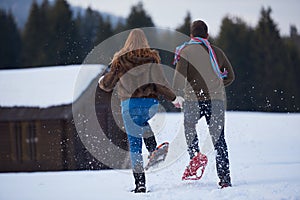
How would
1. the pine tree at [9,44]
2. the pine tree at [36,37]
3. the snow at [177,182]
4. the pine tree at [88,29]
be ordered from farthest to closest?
the pine tree at [9,44] → the pine tree at [88,29] → the pine tree at [36,37] → the snow at [177,182]

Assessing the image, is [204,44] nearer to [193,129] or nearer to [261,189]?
[193,129]

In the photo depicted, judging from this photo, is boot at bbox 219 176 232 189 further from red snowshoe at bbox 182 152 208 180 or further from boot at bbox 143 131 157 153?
boot at bbox 143 131 157 153

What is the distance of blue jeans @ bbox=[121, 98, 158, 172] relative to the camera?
13.8 ft

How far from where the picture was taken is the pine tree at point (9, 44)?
80.2 ft

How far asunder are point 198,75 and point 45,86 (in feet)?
23.9

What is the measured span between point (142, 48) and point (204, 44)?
2.00 feet

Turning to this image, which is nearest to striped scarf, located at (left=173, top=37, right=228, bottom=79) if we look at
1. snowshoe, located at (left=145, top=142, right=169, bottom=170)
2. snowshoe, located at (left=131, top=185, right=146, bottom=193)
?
snowshoe, located at (left=145, top=142, right=169, bottom=170)

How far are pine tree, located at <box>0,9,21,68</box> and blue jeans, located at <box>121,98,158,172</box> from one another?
2164cm

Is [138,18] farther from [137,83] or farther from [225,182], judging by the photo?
[225,182]

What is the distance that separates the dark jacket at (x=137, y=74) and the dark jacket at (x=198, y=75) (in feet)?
0.67

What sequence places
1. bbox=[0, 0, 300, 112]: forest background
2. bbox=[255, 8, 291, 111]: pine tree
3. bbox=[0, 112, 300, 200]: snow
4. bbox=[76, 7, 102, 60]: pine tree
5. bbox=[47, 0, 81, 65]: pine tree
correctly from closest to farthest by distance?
bbox=[0, 112, 300, 200]: snow
bbox=[0, 0, 300, 112]: forest background
bbox=[255, 8, 291, 111]: pine tree
bbox=[47, 0, 81, 65]: pine tree
bbox=[76, 7, 102, 60]: pine tree

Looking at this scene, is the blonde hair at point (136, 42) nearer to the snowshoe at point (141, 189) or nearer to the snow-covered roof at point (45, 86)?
the snowshoe at point (141, 189)

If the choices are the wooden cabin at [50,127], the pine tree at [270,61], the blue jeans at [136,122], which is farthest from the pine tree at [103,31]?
the blue jeans at [136,122]

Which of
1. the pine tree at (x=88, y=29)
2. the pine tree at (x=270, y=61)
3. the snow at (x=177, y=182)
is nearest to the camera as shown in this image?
the snow at (x=177, y=182)
